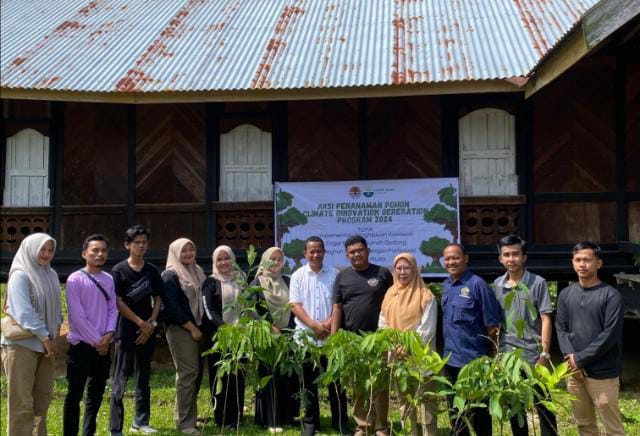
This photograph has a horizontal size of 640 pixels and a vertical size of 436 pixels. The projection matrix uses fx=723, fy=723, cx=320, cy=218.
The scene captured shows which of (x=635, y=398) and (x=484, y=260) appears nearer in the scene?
(x=635, y=398)

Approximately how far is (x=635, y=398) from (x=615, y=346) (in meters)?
3.51

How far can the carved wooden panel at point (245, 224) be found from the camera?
9.66 metres

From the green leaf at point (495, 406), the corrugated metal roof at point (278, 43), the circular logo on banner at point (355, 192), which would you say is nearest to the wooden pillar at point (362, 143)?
the circular logo on banner at point (355, 192)

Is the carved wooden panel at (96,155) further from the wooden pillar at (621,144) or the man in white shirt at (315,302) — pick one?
the wooden pillar at (621,144)

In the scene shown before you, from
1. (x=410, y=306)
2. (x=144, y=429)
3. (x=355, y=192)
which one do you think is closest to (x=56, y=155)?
(x=355, y=192)

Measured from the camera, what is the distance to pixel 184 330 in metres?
6.36

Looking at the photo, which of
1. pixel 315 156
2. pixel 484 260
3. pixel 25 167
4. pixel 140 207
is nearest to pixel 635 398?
pixel 484 260

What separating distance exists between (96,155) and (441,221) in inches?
193

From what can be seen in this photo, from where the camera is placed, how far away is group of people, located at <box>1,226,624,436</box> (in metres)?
5.05

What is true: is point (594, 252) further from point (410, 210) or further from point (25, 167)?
point (25, 167)

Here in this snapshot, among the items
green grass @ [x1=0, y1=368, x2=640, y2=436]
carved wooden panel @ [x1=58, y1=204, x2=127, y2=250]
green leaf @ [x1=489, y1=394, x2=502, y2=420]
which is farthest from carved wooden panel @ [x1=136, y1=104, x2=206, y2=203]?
green leaf @ [x1=489, y1=394, x2=502, y2=420]

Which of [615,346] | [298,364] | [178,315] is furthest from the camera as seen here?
[178,315]

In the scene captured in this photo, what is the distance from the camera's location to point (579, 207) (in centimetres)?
915

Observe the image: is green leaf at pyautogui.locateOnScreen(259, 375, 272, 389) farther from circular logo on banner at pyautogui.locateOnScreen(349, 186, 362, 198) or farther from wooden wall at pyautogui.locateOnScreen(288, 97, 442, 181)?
wooden wall at pyautogui.locateOnScreen(288, 97, 442, 181)
